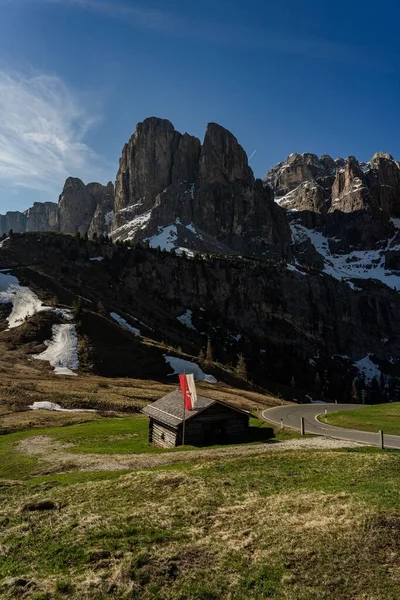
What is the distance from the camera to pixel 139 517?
1611 centimetres

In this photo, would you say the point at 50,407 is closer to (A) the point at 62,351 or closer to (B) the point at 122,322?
(A) the point at 62,351

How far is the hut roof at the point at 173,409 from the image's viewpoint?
1298 inches

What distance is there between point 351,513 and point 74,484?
1367 cm

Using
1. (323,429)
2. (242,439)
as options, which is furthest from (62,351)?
(323,429)

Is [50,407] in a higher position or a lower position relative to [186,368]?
lower

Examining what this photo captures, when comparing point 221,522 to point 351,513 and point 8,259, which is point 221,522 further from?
point 8,259

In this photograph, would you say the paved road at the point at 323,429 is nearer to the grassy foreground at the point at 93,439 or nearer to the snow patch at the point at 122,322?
the grassy foreground at the point at 93,439

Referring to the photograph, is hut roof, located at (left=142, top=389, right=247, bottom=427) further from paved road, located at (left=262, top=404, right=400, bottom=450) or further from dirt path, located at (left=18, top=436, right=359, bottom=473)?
paved road, located at (left=262, top=404, right=400, bottom=450)

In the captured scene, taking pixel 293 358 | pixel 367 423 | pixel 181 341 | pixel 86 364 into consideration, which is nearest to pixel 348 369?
pixel 293 358

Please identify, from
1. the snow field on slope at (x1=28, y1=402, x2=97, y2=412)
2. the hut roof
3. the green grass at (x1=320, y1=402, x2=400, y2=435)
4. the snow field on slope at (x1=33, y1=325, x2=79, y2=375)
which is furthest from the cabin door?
the snow field on slope at (x1=33, y1=325, x2=79, y2=375)

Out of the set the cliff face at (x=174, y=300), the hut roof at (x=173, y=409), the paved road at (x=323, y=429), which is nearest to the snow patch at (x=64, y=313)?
the cliff face at (x=174, y=300)

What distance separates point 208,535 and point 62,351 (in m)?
73.9

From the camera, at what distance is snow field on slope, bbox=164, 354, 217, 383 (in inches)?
3209

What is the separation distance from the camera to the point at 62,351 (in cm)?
8288
